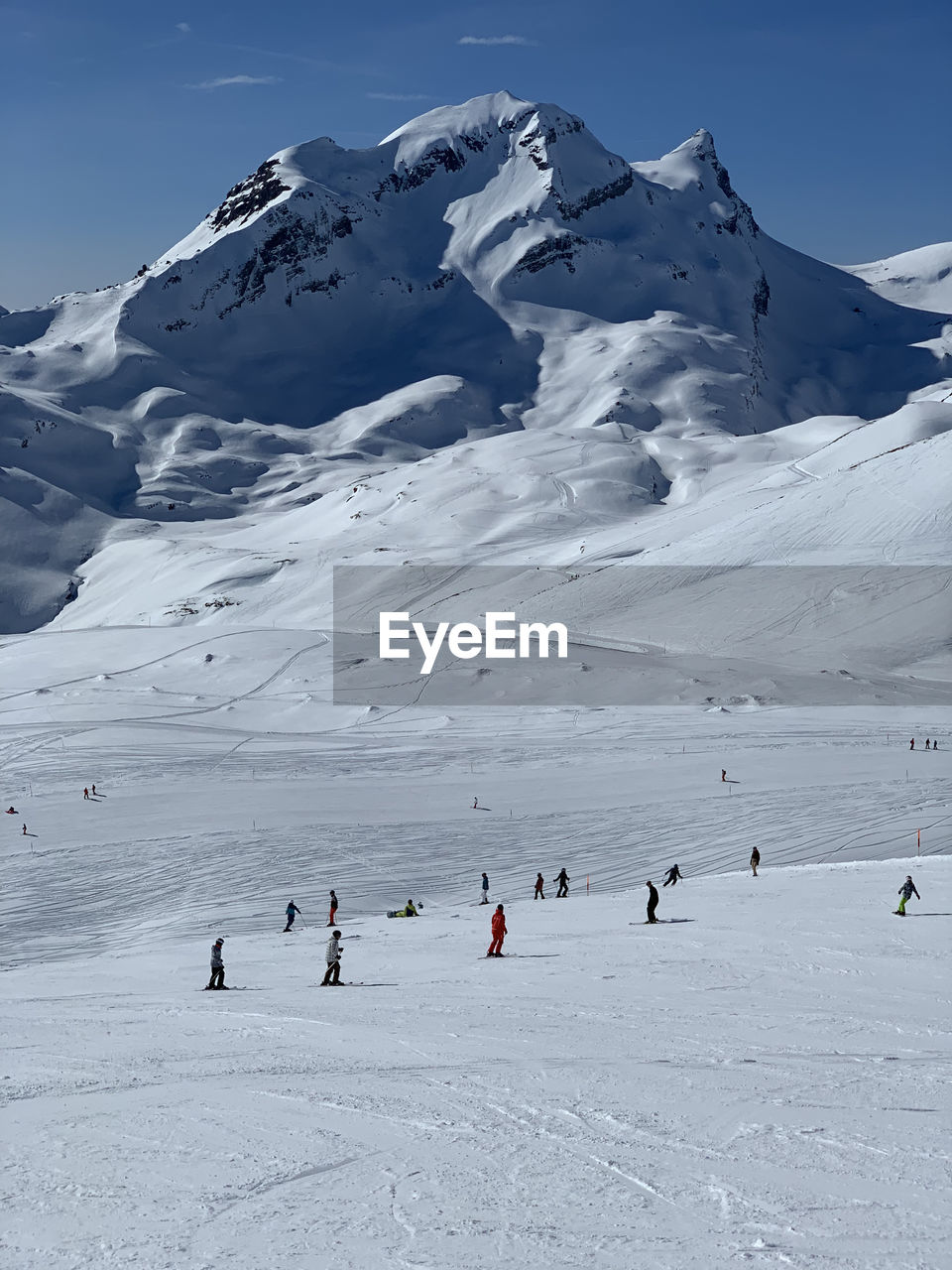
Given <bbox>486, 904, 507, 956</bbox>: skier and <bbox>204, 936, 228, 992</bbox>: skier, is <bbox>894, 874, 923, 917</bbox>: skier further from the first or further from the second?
<bbox>204, 936, 228, 992</bbox>: skier

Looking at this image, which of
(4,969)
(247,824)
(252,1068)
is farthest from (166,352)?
(252,1068)


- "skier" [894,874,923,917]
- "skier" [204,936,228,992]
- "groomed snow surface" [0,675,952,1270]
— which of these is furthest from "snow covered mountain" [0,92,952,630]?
"skier" [204,936,228,992]

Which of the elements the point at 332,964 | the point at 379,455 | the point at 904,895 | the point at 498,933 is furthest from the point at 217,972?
the point at 379,455

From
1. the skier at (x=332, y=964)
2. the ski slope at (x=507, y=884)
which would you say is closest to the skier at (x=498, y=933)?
the ski slope at (x=507, y=884)

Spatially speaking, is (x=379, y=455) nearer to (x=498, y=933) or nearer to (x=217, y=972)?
(x=498, y=933)

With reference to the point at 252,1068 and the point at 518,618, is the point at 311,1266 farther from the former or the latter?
the point at 518,618

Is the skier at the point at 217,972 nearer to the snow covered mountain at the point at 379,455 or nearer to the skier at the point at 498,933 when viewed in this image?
the skier at the point at 498,933
